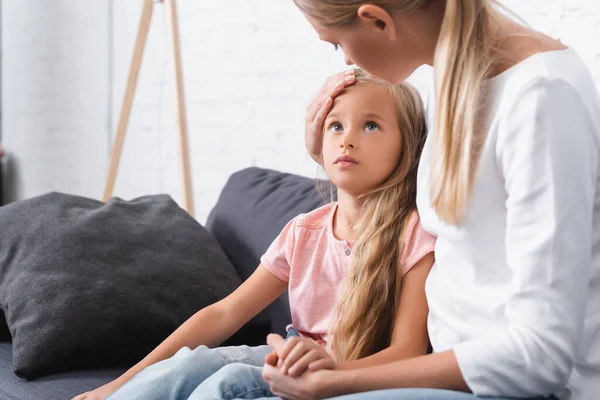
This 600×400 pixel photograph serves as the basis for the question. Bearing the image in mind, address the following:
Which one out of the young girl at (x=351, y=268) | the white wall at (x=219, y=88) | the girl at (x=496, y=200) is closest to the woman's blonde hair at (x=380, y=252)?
the young girl at (x=351, y=268)

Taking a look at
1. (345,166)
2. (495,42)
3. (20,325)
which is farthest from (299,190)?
(495,42)

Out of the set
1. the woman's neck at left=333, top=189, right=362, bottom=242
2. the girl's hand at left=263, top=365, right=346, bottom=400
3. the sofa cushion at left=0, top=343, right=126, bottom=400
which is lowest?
the sofa cushion at left=0, top=343, right=126, bottom=400

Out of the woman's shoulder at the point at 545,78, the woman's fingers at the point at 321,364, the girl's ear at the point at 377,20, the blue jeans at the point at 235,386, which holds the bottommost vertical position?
the blue jeans at the point at 235,386

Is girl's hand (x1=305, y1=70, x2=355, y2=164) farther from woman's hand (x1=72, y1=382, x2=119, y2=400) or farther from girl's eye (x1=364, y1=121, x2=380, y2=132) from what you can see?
woman's hand (x1=72, y1=382, x2=119, y2=400)

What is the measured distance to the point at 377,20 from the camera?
43.4 inches

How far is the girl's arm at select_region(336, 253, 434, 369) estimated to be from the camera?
1279 millimetres

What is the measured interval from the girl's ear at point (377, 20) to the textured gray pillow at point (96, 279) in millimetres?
896

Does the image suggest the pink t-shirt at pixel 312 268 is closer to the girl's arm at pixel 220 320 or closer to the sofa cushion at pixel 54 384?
the girl's arm at pixel 220 320

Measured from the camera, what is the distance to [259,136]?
2811 mm

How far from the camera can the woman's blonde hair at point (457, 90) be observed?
41.2 inches

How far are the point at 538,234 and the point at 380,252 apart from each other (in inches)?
16.9

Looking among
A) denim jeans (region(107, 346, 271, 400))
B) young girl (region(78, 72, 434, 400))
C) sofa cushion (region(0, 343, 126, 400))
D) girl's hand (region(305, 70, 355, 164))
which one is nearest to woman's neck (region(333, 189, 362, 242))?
young girl (region(78, 72, 434, 400))

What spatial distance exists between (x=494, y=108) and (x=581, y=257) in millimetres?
216

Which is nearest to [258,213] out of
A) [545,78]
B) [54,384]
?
[54,384]
